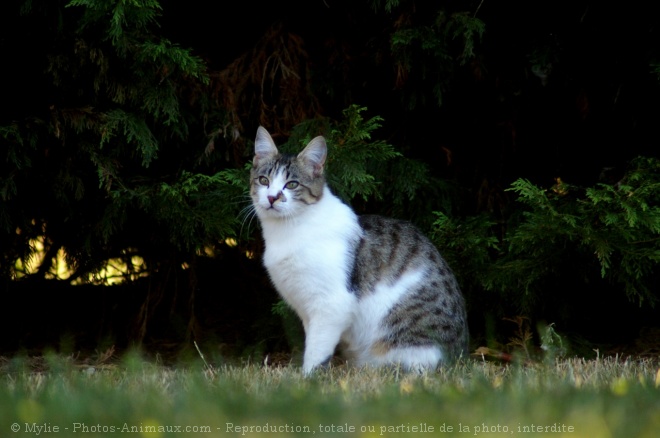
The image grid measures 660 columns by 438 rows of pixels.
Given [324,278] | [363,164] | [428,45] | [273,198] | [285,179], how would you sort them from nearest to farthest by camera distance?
[324,278]
[273,198]
[285,179]
[428,45]
[363,164]

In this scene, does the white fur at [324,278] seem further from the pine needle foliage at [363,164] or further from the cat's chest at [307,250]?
the pine needle foliage at [363,164]

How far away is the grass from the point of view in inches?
95.9

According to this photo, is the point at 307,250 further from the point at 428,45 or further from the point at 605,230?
the point at 605,230

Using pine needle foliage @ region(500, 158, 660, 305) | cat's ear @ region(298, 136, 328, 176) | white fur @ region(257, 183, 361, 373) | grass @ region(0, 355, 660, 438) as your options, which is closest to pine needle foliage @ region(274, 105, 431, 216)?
cat's ear @ region(298, 136, 328, 176)

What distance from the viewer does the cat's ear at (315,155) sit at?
4.76 meters

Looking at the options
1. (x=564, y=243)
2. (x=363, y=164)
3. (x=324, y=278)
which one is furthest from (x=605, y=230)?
(x=324, y=278)

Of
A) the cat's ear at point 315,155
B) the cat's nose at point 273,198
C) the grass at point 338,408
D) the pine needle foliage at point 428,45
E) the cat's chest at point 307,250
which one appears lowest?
the grass at point 338,408

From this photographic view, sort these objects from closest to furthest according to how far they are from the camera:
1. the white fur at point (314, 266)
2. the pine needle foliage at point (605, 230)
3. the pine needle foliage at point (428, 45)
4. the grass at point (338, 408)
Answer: the grass at point (338, 408) < the white fur at point (314, 266) < the pine needle foliage at point (605, 230) < the pine needle foliage at point (428, 45)

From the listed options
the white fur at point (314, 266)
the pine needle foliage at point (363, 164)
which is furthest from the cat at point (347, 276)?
the pine needle foliage at point (363, 164)

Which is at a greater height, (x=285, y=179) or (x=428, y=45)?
(x=428, y=45)

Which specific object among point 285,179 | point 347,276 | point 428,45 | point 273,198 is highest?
point 428,45

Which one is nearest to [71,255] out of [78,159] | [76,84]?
[78,159]

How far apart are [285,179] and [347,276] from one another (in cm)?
68

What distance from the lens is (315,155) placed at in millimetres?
4785
